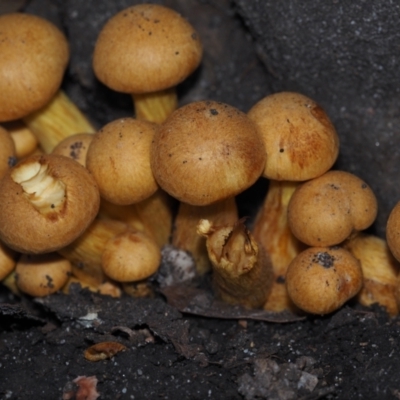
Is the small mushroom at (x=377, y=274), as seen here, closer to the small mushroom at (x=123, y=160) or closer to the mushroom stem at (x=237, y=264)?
the mushroom stem at (x=237, y=264)

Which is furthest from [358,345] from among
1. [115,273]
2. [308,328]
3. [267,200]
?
[115,273]

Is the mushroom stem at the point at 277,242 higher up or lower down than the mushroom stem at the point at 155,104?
lower down

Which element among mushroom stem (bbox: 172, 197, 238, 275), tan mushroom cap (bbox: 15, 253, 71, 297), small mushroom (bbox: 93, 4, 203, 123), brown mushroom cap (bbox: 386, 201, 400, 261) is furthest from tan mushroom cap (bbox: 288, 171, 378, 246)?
tan mushroom cap (bbox: 15, 253, 71, 297)

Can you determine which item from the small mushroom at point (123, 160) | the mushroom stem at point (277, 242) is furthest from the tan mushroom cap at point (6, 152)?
the mushroom stem at point (277, 242)

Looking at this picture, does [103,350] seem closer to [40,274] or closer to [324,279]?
[40,274]

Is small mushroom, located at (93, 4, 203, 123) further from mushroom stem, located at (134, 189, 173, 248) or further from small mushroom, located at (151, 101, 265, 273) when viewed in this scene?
mushroom stem, located at (134, 189, 173, 248)

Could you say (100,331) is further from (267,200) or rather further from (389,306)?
(389,306)
